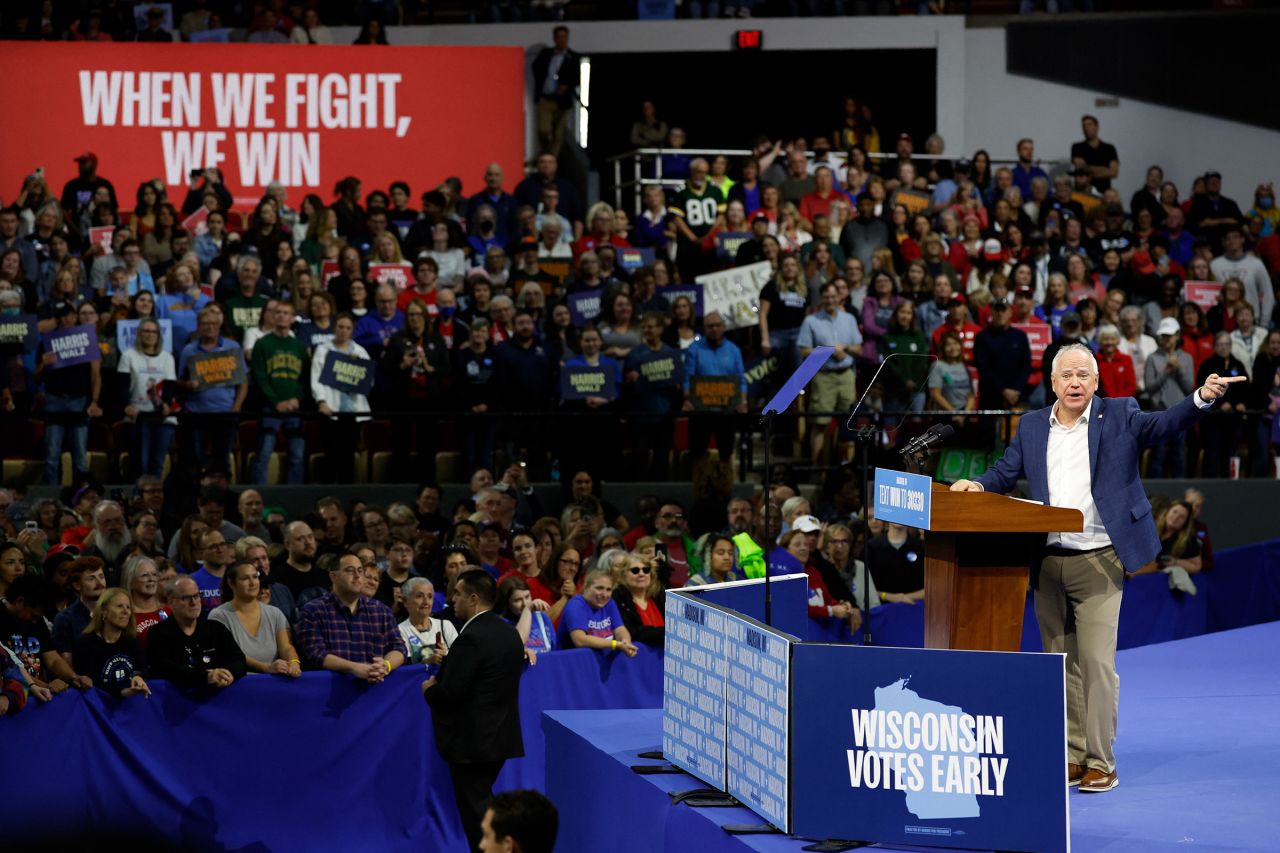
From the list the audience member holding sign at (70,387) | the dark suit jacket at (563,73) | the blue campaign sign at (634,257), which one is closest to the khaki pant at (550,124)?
the dark suit jacket at (563,73)

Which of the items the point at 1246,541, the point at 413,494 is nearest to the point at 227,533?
the point at 413,494

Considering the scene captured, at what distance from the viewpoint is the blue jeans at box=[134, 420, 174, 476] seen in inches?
569

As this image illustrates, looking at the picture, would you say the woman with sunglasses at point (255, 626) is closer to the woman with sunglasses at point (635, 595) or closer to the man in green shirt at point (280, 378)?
the woman with sunglasses at point (635, 595)

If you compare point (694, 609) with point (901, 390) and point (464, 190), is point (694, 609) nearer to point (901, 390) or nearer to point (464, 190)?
point (901, 390)

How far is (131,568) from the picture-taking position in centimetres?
1049

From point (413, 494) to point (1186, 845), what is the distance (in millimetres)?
9287

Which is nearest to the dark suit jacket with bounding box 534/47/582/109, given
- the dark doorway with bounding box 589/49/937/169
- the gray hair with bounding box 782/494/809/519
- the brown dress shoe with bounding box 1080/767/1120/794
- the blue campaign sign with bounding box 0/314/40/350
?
the dark doorway with bounding box 589/49/937/169

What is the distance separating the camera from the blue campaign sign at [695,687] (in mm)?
6930

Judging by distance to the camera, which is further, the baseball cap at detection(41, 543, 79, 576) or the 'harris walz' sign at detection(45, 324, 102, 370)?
the 'harris walz' sign at detection(45, 324, 102, 370)

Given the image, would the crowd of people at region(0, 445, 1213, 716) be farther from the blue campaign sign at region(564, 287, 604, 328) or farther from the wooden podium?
the blue campaign sign at region(564, 287, 604, 328)

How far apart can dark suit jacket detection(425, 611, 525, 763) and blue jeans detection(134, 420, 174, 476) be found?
634 cm

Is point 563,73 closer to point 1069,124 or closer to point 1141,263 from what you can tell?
point 1069,124

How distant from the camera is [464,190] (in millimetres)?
21359

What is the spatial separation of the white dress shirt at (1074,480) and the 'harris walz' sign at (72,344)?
9393mm
